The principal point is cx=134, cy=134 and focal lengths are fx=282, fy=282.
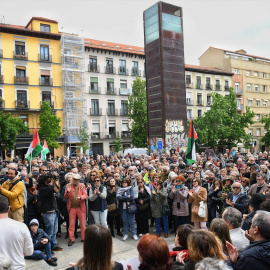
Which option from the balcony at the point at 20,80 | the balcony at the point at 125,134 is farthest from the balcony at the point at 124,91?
the balcony at the point at 20,80

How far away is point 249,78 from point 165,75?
3180 cm

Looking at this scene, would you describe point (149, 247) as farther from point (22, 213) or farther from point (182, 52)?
point (182, 52)

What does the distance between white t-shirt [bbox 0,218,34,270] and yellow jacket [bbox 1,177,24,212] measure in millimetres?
2278

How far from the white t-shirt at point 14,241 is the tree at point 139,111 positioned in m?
31.1

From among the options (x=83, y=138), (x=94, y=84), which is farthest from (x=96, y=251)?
(x=94, y=84)

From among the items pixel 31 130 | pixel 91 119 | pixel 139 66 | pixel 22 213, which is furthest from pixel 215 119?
pixel 22 213

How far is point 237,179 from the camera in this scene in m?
7.51

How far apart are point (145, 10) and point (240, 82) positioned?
29621 millimetres

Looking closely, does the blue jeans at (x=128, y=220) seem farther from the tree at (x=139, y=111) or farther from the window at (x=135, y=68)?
the window at (x=135, y=68)

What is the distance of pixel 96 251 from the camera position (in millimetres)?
2488

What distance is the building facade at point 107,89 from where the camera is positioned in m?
37.1

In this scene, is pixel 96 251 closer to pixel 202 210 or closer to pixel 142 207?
pixel 202 210

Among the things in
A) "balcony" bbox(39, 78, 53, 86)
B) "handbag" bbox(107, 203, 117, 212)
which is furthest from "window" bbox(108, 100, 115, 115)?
"handbag" bbox(107, 203, 117, 212)

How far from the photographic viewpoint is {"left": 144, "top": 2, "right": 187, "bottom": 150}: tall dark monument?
23297mm
